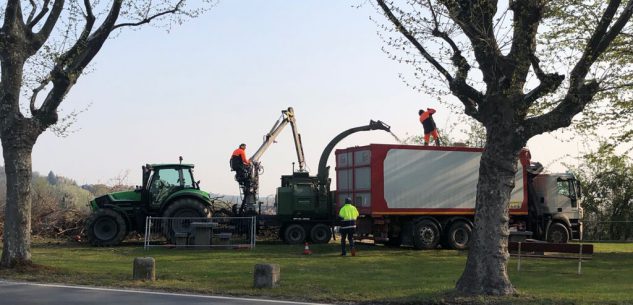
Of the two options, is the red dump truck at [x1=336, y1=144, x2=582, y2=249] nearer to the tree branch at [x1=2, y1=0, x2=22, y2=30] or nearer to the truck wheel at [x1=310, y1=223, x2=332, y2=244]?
the truck wheel at [x1=310, y1=223, x2=332, y2=244]

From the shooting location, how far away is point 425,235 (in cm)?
2219

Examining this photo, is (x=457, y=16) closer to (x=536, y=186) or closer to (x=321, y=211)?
(x=321, y=211)

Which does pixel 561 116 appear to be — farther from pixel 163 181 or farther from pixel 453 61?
pixel 163 181

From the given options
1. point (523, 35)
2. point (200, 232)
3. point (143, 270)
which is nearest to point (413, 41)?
point (523, 35)

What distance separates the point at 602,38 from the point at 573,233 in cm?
1481

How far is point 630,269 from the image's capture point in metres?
17.0

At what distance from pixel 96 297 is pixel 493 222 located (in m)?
6.68

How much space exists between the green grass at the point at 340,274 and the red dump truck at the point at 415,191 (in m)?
1.01

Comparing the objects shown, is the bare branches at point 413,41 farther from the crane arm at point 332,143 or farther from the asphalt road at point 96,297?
the crane arm at point 332,143

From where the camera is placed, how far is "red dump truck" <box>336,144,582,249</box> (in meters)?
21.9

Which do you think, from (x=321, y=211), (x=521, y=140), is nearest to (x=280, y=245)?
(x=321, y=211)

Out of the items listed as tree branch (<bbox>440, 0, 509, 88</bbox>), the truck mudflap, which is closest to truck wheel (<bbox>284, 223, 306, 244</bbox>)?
the truck mudflap

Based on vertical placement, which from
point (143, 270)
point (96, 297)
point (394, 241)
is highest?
point (394, 241)

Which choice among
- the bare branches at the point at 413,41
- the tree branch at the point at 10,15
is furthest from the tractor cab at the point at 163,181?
the bare branches at the point at 413,41
